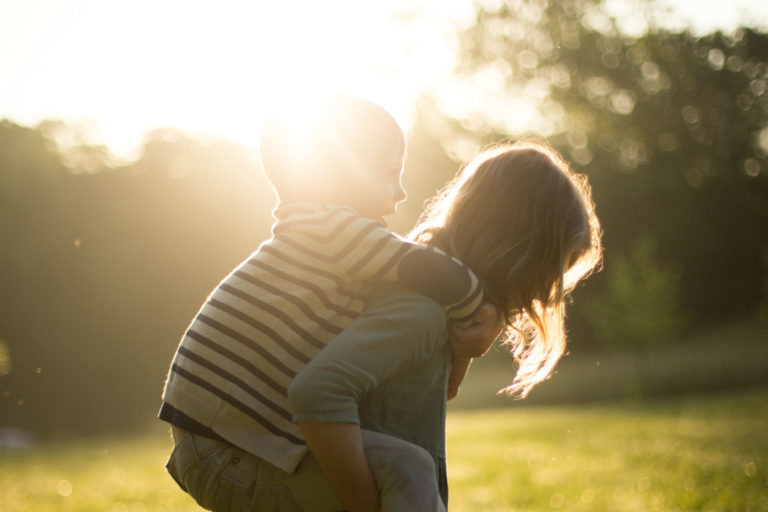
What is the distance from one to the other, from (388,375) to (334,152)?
23.9 inches

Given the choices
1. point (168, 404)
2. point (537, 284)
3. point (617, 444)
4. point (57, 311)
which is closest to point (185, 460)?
point (168, 404)

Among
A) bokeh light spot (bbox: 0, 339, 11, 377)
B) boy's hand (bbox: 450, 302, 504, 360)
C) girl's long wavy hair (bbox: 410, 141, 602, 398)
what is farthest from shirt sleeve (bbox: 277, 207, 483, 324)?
bokeh light spot (bbox: 0, 339, 11, 377)

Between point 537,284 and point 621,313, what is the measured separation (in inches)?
943

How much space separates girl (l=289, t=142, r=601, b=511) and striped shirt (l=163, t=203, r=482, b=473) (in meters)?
0.08

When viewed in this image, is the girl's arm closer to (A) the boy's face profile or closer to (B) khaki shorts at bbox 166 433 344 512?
(B) khaki shorts at bbox 166 433 344 512

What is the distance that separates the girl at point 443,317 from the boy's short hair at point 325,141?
32 centimetres

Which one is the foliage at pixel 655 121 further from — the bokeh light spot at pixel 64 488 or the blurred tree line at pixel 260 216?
the bokeh light spot at pixel 64 488

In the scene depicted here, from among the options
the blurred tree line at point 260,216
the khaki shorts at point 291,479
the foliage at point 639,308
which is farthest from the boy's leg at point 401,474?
the foliage at point 639,308

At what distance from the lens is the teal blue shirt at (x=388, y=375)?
5.40 ft

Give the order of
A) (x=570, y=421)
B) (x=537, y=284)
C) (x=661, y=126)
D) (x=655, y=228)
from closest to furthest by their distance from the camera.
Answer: (x=537, y=284) < (x=570, y=421) < (x=655, y=228) < (x=661, y=126)

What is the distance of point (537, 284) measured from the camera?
2.12 meters

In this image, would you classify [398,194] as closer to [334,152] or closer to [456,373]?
[334,152]

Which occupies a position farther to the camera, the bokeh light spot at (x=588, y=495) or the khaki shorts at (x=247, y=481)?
the bokeh light spot at (x=588, y=495)

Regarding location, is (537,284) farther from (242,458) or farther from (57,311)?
(57,311)
